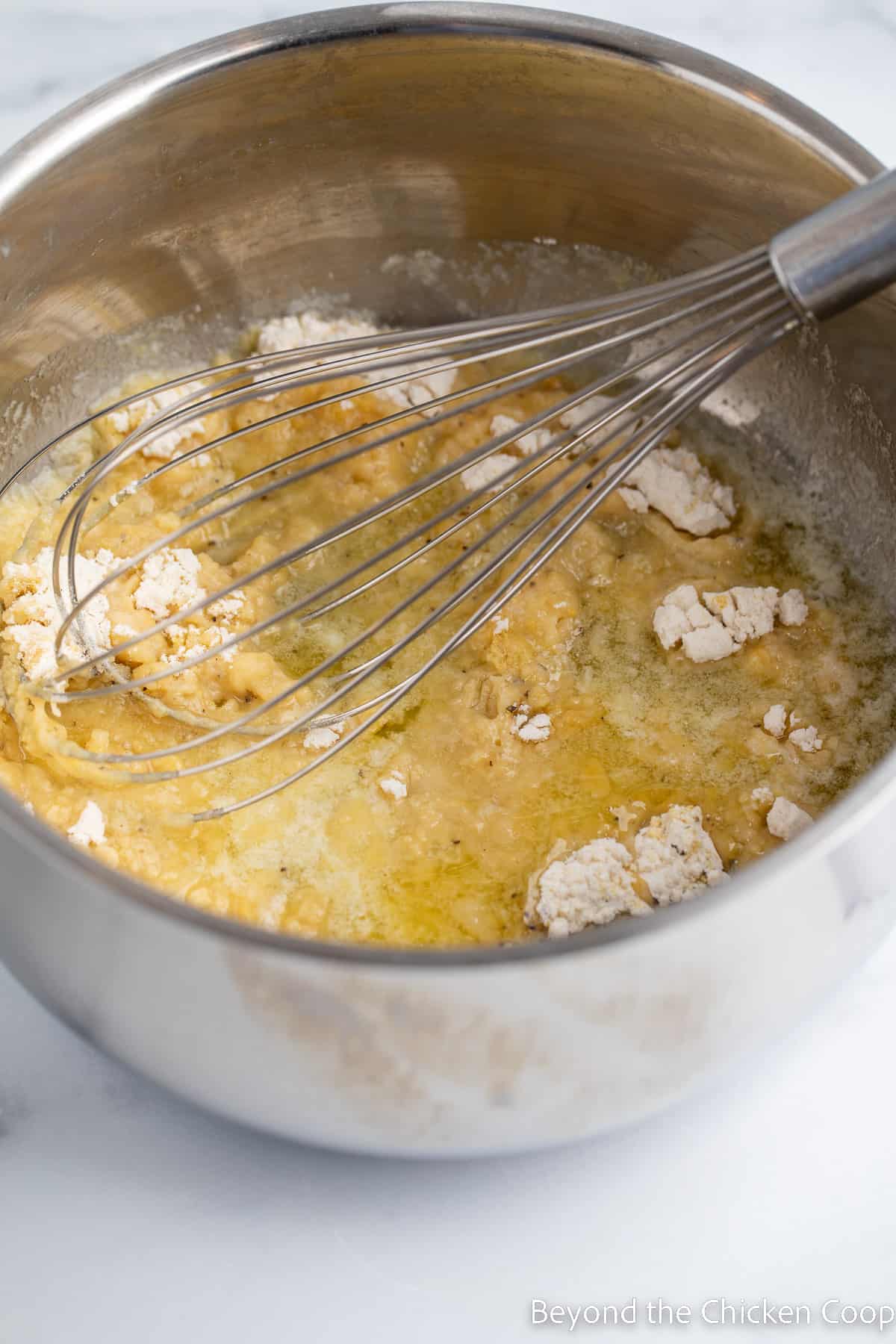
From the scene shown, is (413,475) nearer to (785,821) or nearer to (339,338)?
(339,338)

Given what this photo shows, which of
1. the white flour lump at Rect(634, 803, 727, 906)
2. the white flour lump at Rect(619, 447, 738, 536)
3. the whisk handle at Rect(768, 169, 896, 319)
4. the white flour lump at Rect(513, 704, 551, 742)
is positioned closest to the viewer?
the whisk handle at Rect(768, 169, 896, 319)

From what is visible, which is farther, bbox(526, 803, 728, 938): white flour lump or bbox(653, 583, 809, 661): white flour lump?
bbox(653, 583, 809, 661): white flour lump

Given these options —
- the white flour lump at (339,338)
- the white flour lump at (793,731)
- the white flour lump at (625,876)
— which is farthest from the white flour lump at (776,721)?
the white flour lump at (339,338)

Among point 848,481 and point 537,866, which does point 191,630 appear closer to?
point 537,866

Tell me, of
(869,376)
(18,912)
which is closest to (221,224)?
(869,376)

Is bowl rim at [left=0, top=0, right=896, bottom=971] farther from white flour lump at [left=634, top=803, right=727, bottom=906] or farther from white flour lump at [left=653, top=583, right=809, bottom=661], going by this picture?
white flour lump at [left=653, top=583, right=809, bottom=661]

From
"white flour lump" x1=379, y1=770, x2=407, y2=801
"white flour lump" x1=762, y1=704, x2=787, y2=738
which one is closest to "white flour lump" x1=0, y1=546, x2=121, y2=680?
"white flour lump" x1=379, y1=770, x2=407, y2=801

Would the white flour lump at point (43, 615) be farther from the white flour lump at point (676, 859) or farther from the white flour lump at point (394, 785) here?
the white flour lump at point (676, 859)
